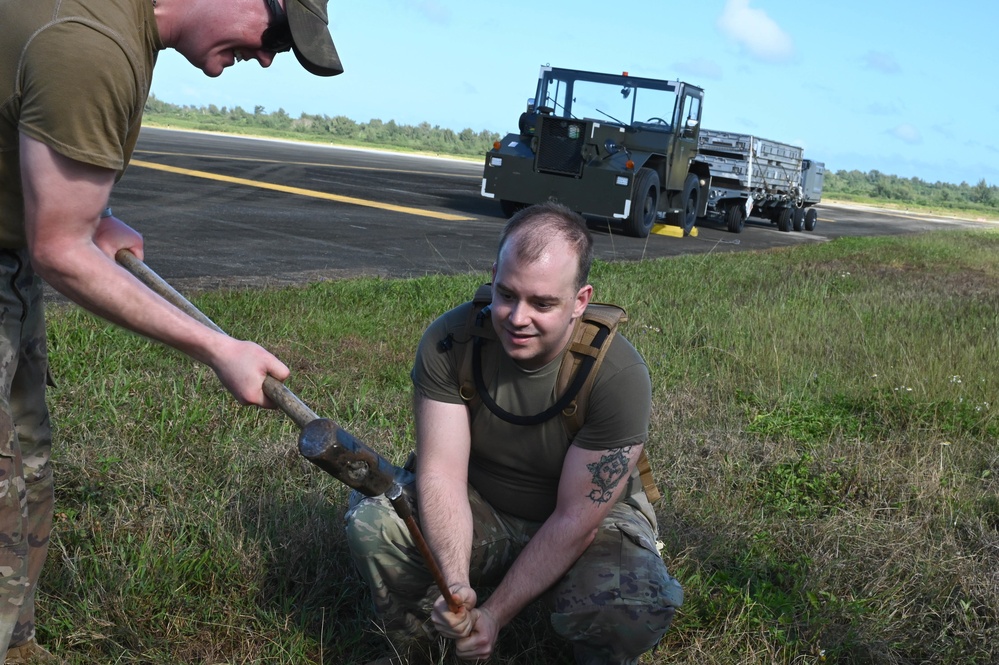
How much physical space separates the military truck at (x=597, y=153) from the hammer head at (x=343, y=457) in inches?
561

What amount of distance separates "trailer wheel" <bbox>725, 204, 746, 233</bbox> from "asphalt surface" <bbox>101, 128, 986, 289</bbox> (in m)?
0.24

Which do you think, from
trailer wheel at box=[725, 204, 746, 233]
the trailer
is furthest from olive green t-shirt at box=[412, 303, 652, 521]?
trailer wheel at box=[725, 204, 746, 233]

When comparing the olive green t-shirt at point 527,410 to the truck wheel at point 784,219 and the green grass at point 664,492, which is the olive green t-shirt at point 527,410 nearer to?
the green grass at point 664,492

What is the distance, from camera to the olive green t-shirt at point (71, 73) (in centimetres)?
198

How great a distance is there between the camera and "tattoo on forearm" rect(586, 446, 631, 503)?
2891mm

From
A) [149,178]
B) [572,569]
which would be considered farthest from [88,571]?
[149,178]

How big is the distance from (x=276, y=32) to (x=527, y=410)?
1240 millimetres

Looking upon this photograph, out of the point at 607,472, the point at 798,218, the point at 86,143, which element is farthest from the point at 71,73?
the point at 798,218

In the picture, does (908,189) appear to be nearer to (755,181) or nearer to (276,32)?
(755,181)

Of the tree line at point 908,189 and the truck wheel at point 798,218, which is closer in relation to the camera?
the truck wheel at point 798,218

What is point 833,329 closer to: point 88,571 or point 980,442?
point 980,442

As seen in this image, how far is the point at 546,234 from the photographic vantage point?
2926 millimetres

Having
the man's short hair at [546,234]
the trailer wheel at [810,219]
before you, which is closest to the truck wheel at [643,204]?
the trailer wheel at [810,219]

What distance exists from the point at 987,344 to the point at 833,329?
1.06 meters
